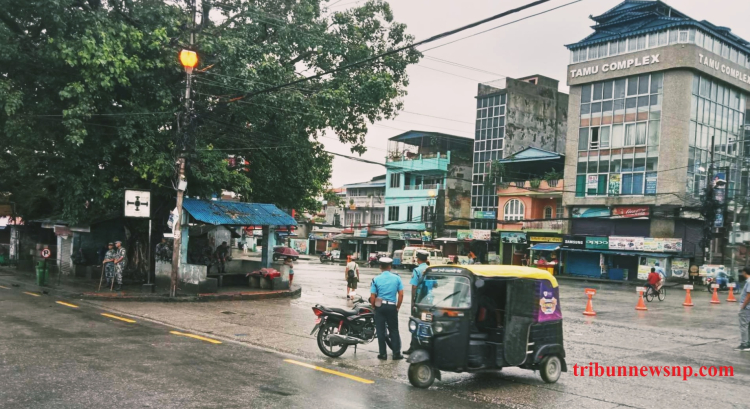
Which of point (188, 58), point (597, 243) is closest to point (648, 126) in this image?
point (597, 243)

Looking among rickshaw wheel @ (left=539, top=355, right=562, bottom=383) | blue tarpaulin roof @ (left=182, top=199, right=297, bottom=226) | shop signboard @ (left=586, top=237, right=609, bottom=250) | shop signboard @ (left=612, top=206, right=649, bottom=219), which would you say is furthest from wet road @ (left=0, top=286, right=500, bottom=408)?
shop signboard @ (left=586, top=237, right=609, bottom=250)

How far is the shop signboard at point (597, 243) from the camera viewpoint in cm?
4341

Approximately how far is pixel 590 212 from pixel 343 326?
3840 cm

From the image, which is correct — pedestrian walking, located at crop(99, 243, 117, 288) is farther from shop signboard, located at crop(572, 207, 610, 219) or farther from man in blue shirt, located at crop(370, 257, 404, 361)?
shop signboard, located at crop(572, 207, 610, 219)

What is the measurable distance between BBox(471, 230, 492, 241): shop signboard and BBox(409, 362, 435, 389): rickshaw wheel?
4460 cm

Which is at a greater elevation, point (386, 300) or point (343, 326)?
point (386, 300)

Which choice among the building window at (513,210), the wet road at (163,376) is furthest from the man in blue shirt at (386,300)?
the building window at (513,210)

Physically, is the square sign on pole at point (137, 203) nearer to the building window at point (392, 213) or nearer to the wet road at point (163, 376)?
the wet road at point (163, 376)

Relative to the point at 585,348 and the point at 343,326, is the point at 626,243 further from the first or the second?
the point at 343,326

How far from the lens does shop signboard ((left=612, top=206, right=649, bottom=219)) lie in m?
41.6

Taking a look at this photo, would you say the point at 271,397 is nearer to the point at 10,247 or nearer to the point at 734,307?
the point at 734,307

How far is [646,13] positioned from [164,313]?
40.8 meters

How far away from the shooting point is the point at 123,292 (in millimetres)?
20016

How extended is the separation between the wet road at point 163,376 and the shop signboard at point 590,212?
3821 cm
